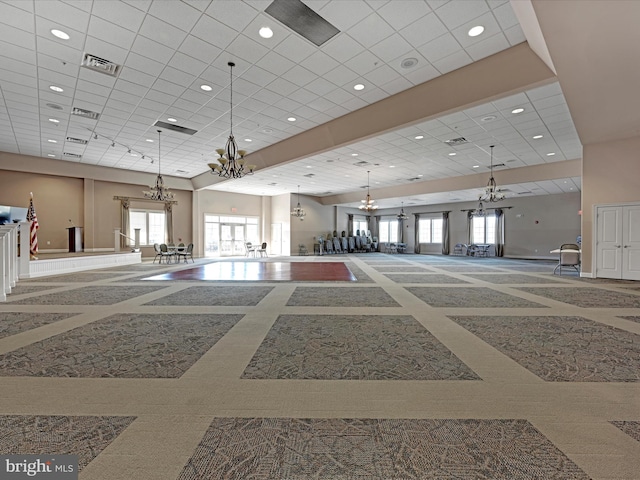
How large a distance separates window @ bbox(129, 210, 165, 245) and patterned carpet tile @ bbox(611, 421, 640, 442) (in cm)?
1613

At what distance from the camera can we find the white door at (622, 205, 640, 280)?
24.0 ft

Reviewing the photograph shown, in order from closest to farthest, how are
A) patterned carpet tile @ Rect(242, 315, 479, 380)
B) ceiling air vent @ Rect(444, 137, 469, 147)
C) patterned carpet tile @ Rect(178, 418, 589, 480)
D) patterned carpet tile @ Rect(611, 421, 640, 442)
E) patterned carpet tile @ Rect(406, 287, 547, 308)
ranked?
patterned carpet tile @ Rect(178, 418, 589, 480), patterned carpet tile @ Rect(611, 421, 640, 442), patterned carpet tile @ Rect(242, 315, 479, 380), patterned carpet tile @ Rect(406, 287, 547, 308), ceiling air vent @ Rect(444, 137, 469, 147)

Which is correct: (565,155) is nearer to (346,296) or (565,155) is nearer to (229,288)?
(346,296)

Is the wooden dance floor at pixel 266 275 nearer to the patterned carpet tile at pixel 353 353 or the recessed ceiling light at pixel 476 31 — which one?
the patterned carpet tile at pixel 353 353

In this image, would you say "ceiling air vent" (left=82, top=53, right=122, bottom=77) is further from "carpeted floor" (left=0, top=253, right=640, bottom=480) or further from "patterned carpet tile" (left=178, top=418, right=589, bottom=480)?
"patterned carpet tile" (left=178, top=418, right=589, bottom=480)

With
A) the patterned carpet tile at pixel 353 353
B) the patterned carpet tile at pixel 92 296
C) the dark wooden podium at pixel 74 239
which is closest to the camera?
the patterned carpet tile at pixel 353 353

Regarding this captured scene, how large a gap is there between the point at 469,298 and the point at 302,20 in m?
5.19

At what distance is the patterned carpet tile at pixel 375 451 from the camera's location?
49.5 inches

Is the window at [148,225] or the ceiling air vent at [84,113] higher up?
the ceiling air vent at [84,113]

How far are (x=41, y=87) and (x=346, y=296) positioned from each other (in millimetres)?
7633

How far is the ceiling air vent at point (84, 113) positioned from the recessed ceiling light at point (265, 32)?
18.3ft

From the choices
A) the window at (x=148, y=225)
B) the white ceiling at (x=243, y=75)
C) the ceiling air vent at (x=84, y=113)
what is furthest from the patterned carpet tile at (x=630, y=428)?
the window at (x=148, y=225)

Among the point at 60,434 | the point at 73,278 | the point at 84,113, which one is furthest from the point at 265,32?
the point at 73,278

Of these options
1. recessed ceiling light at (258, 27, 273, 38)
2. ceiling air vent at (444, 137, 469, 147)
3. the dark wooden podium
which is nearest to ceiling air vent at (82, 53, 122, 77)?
recessed ceiling light at (258, 27, 273, 38)
